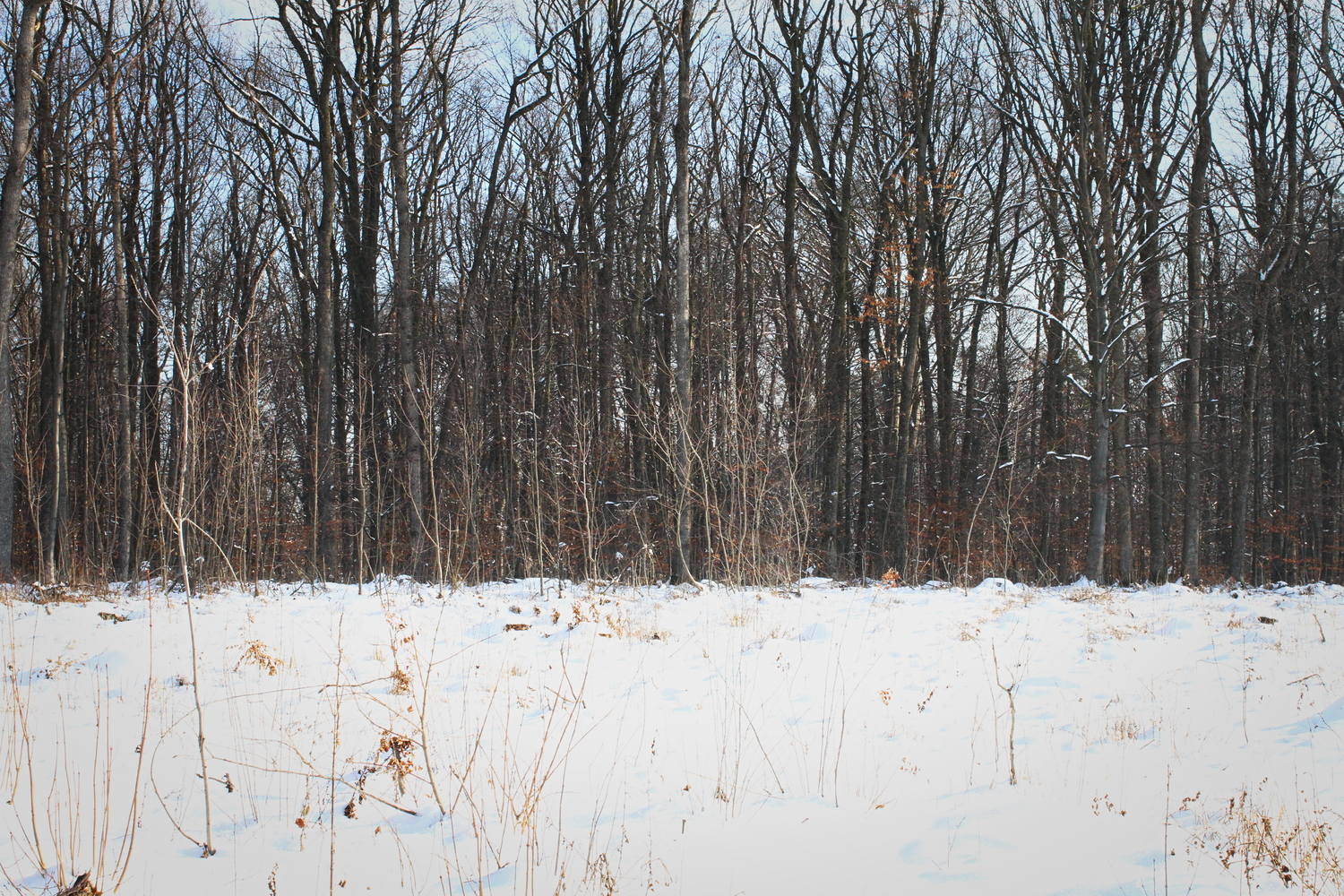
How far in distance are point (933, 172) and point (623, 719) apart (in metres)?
14.3

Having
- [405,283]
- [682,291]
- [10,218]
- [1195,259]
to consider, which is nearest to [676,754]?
[682,291]

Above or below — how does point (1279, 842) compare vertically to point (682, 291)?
below

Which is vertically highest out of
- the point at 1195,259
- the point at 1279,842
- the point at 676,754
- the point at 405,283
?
the point at 1195,259

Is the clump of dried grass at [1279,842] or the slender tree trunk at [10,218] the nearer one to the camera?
the clump of dried grass at [1279,842]

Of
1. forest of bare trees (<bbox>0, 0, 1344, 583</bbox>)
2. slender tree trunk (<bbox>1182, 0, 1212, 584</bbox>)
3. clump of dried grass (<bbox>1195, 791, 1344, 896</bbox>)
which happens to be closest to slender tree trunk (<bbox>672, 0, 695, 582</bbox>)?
forest of bare trees (<bbox>0, 0, 1344, 583</bbox>)

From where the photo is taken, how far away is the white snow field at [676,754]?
9.87 feet

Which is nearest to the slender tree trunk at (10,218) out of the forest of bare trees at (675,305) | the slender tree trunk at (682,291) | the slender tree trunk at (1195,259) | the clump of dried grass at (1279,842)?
the forest of bare trees at (675,305)

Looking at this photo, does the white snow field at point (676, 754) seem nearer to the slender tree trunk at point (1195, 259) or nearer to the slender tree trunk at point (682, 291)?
the slender tree trunk at point (682, 291)

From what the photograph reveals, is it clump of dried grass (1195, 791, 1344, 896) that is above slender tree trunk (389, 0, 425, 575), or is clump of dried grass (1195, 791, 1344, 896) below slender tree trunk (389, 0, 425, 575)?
below

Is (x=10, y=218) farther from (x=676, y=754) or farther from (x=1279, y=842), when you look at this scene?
(x=1279, y=842)

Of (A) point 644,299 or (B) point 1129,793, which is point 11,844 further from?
(A) point 644,299

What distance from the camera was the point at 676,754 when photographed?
165 inches

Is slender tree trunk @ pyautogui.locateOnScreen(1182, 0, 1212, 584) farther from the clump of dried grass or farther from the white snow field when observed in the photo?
the clump of dried grass

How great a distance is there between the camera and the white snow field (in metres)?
3.01
